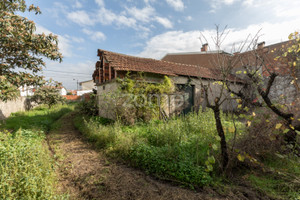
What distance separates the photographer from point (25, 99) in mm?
14219

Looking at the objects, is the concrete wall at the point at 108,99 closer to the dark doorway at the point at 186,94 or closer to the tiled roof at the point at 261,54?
the dark doorway at the point at 186,94

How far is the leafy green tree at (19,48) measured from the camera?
4.86 m

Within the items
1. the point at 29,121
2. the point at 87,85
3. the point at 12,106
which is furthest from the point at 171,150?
the point at 87,85

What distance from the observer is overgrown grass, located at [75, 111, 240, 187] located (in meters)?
3.23

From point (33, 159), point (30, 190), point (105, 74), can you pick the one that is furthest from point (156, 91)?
point (30, 190)

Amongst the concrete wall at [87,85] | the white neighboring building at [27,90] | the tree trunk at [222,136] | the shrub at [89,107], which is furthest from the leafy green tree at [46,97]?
the concrete wall at [87,85]

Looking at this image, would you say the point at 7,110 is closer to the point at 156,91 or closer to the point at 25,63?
the point at 25,63

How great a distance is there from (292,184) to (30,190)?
15.7 feet

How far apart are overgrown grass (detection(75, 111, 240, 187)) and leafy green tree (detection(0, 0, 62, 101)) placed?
10.6 ft

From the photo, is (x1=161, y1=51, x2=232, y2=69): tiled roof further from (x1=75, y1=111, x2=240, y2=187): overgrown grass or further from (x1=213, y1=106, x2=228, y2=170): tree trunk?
(x1=213, y1=106, x2=228, y2=170): tree trunk

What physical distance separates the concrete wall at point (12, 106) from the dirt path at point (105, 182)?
8.23 meters

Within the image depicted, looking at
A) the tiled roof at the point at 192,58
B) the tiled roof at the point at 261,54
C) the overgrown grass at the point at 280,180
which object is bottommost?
the overgrown grass at the point at 280,180

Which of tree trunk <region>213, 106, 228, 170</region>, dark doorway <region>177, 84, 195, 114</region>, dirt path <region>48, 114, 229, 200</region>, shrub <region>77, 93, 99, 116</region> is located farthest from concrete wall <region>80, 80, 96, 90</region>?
tree trunk <region>213, 106, 228, 170</region>

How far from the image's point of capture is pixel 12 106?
1145cm
